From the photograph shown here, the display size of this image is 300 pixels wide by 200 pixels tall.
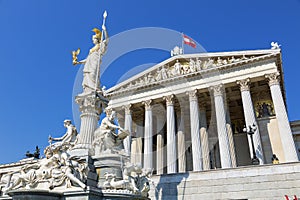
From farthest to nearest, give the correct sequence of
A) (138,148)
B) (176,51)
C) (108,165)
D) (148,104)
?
(176,51)
(138,148)
(148,104)
(108,165)

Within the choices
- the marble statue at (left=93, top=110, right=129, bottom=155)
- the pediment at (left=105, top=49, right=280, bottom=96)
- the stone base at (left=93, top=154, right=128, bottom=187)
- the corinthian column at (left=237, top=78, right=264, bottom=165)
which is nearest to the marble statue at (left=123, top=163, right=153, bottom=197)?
the stone base at (left=93, top=154, right=128, bottom=187)

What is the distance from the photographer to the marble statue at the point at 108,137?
8977 mm

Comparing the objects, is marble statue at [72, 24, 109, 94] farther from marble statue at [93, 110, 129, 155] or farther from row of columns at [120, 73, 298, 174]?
row of columns at [120, 73, 298, 174]

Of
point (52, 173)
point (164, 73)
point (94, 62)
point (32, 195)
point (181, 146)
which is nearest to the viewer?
point (32, 195)

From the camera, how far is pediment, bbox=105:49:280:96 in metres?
27.2

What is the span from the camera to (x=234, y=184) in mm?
15445

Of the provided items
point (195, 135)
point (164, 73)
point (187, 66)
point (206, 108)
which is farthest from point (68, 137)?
point (206, 108)

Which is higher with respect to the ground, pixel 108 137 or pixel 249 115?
pixel 249 115

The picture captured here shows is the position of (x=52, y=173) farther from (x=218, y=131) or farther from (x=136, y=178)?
(x=218, y=131)

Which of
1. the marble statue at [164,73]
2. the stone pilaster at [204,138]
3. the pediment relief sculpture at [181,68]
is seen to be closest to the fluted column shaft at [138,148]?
the pediment relief sculpture at [181,68]

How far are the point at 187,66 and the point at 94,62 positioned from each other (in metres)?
20.8

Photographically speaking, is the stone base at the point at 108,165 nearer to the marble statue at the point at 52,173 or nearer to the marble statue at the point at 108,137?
the marble statue at the point at 108,137

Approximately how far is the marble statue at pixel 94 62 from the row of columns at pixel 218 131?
16.3 meters

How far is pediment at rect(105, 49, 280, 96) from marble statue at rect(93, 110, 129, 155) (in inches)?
807
